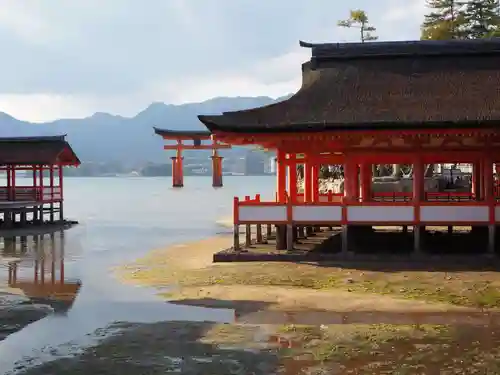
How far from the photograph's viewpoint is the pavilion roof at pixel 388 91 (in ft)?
64.5

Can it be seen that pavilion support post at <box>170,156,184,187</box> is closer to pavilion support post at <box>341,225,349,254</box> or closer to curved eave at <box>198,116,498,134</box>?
curved eave at <box>198,116,498,134</box>

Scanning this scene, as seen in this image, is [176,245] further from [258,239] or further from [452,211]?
[452,211]

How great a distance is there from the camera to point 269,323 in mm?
13211

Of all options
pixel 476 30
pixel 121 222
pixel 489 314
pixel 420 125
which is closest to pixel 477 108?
pixel 420 125

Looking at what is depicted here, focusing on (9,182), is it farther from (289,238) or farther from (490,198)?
(490,198)

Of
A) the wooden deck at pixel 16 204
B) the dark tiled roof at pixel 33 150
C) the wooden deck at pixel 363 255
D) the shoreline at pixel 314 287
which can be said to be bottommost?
the shoreline at pixel 314 287

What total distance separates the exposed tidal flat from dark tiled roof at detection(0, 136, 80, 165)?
21516 millimetres

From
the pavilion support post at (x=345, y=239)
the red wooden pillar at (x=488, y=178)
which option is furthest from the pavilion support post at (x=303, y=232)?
the red wooden pillar at (x=488, y=178)

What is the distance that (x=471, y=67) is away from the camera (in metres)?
22.1

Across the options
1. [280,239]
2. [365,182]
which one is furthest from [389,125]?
[365,182]

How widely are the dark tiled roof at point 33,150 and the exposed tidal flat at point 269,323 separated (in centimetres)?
2152

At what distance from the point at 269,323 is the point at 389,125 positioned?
27.5 feet

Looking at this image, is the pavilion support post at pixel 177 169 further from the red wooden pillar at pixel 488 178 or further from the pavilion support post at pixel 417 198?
the red wooden pillar at pixel 488 178

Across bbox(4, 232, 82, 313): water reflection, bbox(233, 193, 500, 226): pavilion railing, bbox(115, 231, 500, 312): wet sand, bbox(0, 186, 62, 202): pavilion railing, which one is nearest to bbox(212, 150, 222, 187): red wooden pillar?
bbox(0, 186, 62, 202): pavilion railing
